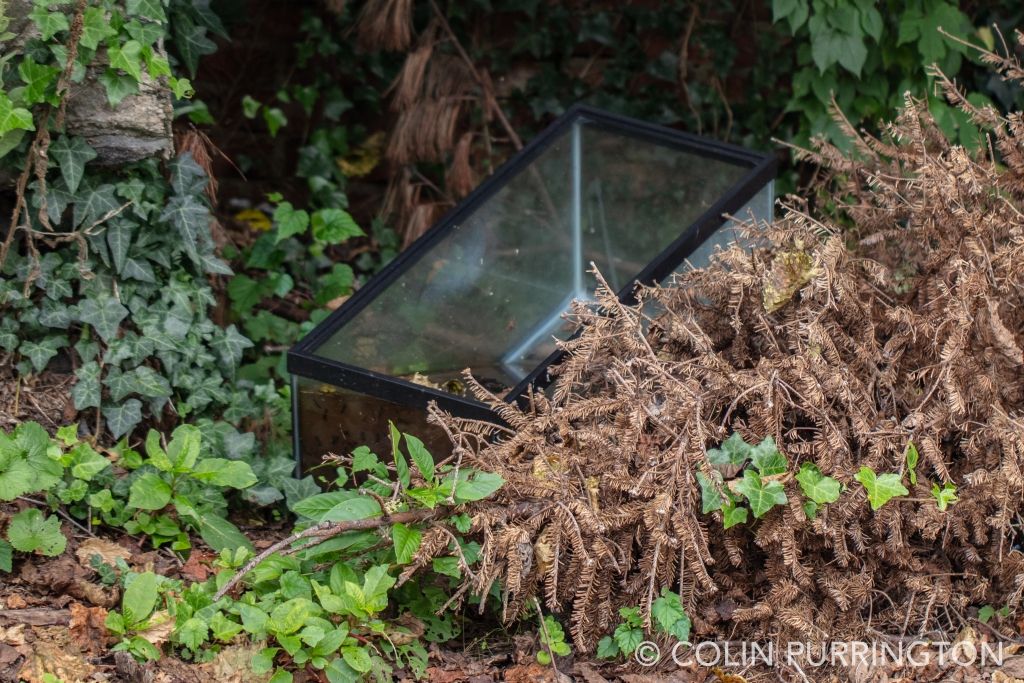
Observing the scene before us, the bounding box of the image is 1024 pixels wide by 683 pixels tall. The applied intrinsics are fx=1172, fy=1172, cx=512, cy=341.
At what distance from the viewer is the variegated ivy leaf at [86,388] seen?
278 centimetres

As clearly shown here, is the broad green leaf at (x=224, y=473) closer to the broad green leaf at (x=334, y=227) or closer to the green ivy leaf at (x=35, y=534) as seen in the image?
the green ivy leaf at (x=35, y=534)

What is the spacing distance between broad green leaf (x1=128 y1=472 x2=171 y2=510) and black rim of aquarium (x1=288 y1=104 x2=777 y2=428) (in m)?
0.40

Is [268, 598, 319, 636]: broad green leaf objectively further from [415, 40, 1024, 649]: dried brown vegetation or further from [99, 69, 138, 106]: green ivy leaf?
[99, 69, 138, 106]: green ivy leaf

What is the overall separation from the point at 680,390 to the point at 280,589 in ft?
3.01

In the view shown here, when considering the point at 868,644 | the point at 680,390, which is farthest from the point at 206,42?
the point at 868,644

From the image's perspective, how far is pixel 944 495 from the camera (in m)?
2.31

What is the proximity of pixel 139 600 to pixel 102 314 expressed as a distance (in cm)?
81

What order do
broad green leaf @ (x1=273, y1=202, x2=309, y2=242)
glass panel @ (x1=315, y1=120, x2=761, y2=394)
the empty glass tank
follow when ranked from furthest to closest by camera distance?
broad green leaf @ (x1=273, y1=202, x2=309, y2=242)
glass panel @ (x1=315, y1=120, x2=761, y2=394)
the empty glass tank

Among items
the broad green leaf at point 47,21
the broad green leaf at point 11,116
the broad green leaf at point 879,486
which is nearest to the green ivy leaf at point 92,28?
the broad green leaf at point 47,21

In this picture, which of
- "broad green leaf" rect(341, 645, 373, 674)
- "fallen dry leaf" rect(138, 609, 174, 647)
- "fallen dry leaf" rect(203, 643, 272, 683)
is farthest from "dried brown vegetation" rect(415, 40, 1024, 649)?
"fallen dry leaf" rect(138, 609, 174, 647)

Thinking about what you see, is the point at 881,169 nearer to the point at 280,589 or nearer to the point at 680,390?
the point at 680,390

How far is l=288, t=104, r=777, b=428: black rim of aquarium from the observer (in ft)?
8.67

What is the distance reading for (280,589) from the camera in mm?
2393

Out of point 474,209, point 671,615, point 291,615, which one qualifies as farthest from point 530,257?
point 291,615
